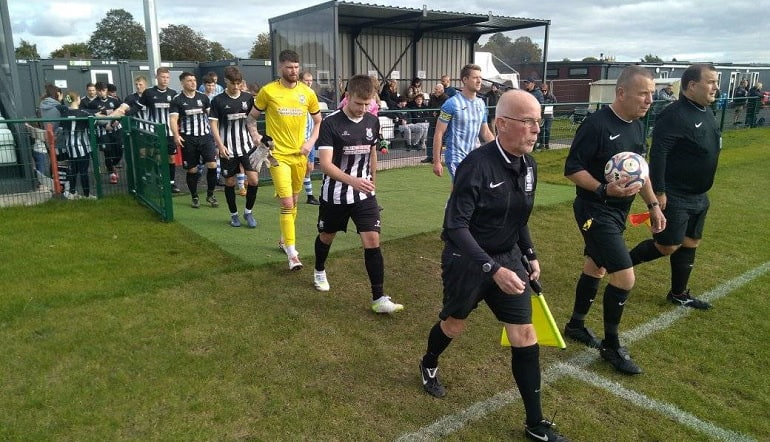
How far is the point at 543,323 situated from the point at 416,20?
14236mm

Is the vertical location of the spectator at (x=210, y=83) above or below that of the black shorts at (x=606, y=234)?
above

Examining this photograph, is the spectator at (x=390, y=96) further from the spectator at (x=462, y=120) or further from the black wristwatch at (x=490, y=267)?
the black wristwatch at (x=490, y=267)

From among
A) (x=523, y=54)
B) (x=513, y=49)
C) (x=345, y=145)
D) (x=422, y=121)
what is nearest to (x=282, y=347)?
(x=345, y=145)

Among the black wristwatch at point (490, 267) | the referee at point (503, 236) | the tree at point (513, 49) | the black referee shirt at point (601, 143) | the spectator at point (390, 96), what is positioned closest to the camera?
the black wristwatch at point (490, 267)

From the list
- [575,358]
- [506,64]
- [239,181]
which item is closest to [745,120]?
[506,64]

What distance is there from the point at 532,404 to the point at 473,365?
946mm

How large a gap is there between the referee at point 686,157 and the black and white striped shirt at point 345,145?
7.59ft

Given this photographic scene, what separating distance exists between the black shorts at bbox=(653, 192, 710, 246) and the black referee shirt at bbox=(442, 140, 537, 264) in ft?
7.30

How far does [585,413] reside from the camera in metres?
3.36

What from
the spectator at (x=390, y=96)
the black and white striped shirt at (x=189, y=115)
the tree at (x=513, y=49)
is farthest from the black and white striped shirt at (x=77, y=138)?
the tree at (x=513, y=49)

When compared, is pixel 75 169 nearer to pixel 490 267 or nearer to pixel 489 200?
pixel 489 200

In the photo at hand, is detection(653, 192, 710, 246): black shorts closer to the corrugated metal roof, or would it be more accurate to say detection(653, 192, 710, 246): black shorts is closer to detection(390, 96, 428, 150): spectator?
detection(390, 96, 428, 150): spectator

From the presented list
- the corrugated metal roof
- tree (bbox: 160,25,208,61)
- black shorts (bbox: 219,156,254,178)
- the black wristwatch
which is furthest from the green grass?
tree (bbox: 160,25,208,61)

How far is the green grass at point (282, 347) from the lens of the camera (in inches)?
128
